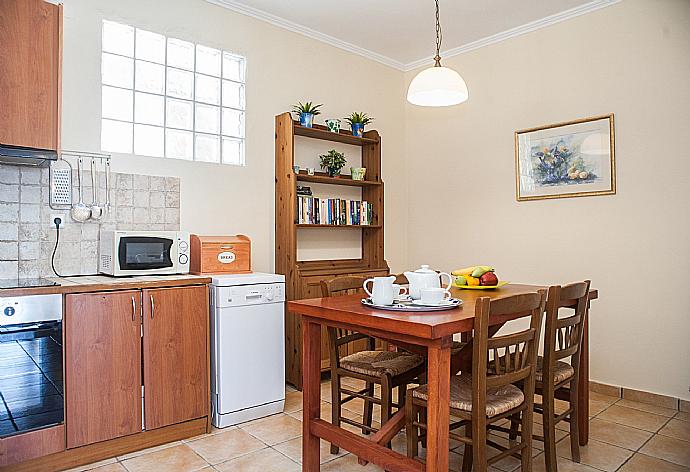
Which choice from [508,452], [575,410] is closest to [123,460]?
[508,452]

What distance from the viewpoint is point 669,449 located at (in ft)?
9.04

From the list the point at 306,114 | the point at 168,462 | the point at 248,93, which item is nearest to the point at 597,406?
the point at 168,462

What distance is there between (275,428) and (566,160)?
2883mm

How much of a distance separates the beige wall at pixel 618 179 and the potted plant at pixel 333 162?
1.12m

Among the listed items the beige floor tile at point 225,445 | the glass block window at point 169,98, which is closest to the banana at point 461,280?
the beige floor tile at point 225,445

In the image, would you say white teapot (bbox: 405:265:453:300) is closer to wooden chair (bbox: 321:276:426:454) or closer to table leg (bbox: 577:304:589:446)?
wooden chair (bbox: 321:276:426:454)

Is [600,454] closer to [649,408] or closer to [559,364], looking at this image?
[559,364]

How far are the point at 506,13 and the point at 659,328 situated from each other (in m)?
2.57

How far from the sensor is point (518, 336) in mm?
2059

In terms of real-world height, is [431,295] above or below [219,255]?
below

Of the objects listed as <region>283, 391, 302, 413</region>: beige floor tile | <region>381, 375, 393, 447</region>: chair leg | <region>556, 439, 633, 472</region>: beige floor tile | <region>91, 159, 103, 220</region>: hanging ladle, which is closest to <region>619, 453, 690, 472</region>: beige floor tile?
<region>556, 439, 633, 472</region>: beige floor tile

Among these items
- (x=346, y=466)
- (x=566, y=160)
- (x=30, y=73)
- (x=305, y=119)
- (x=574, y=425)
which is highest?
(x=305, y=119)

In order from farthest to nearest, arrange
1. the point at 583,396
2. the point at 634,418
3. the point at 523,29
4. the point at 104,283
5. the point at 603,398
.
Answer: the point at 523,29 < the point at 603,398 < the point at 634,418 < the point at 583,396 < the point at 104,283

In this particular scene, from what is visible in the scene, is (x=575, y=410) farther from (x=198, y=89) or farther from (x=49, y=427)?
A: (x=198, y=89)
